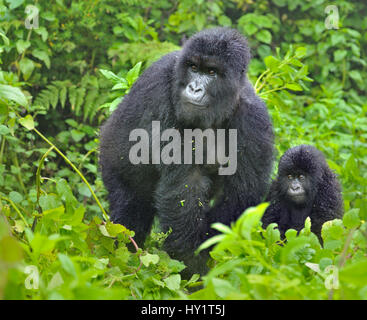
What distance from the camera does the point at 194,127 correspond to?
3527 millimetres

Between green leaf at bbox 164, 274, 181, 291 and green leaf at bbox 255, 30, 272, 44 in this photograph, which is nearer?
green leaf at bbox 164, 274, 181, 291

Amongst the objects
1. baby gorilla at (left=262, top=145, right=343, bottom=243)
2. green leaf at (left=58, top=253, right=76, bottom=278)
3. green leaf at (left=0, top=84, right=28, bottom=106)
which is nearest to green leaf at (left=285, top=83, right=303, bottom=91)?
baby gorilla at (left=262, top=145, right=343, bottom=243)

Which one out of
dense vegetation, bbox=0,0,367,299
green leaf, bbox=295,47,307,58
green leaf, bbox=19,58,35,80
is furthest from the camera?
green leaf, bbox=19,58,35,80

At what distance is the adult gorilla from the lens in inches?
136

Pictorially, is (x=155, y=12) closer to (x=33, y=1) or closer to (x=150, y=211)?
(x=33, y=1)

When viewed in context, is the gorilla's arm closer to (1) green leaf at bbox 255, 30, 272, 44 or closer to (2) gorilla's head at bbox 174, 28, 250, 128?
(2) gorilla's head at bbox 174, 28, 250, 128

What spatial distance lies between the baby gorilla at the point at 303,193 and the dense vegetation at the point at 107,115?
268mm

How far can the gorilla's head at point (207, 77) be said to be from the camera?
134 inches

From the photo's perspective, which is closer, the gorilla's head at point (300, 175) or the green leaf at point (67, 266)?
the green leaf at point (67, 266)

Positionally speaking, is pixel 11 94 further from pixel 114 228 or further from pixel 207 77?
pixel 207 77

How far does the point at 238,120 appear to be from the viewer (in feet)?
12.0

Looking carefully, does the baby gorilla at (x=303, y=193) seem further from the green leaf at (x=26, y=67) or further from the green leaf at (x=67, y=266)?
the green leaf at (x=67, y=266)

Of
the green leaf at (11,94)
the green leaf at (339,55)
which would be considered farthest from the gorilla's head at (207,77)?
the green leaf at (339,55)
